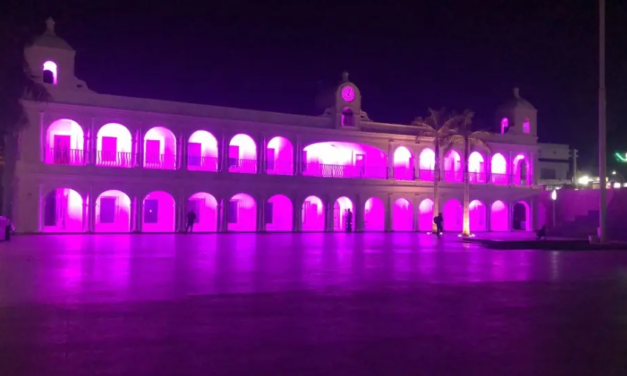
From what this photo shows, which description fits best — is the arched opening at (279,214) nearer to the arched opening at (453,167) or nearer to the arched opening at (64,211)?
the arched opening at (64,211)

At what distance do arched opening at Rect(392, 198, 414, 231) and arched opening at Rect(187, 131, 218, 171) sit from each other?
14163 millimetres

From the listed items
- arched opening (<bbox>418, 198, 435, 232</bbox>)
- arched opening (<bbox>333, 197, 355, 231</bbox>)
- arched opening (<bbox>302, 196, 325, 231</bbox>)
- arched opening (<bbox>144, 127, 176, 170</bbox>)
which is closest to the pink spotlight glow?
arched opening (<bbox>333, 197, 355, 231</bbox>)

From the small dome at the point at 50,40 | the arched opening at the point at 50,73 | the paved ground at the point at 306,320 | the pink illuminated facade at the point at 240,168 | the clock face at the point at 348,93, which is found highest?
the small dome at the point at 50,40

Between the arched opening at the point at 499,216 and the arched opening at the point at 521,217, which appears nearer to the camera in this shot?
the arched opening at the point at 499,216

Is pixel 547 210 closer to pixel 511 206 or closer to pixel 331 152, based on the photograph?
pixel 511 206

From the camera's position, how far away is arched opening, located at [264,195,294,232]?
4006cm

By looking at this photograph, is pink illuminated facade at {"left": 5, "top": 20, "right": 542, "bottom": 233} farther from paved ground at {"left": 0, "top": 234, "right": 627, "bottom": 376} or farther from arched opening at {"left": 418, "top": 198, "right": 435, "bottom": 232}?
paved ground at {"left": 0, "top": 234, "right": 627, "bottom": 376}

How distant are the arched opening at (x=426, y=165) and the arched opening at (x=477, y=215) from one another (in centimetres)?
470

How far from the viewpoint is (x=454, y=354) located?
6004 mm

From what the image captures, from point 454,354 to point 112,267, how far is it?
9.98 metres

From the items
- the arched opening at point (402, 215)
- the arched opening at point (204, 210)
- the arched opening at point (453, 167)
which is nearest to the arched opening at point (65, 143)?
the arched opening at point (204, 210)

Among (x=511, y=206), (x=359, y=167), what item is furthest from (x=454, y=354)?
(x=511, y=206)

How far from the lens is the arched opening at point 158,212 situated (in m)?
35.9

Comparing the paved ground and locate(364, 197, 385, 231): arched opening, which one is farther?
locate(364, 197, 385, 231): arched opening
